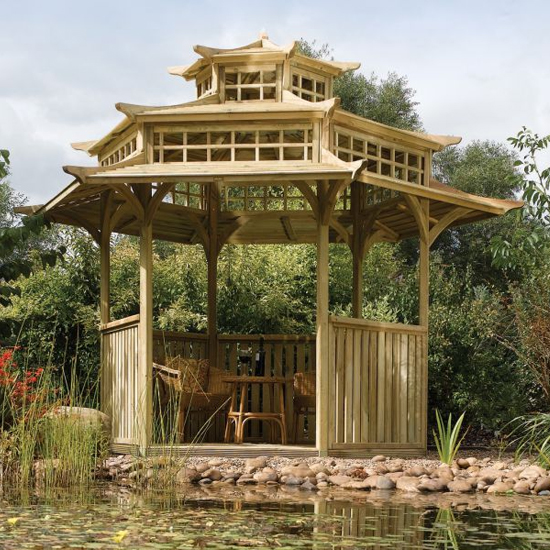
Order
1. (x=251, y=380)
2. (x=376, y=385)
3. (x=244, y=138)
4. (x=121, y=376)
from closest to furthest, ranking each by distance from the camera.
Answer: (x=376, y=385) → (x=121, y=376) → (x=251, y=380) → (x=244, y=138)

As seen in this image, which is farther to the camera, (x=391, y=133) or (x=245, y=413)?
(x=391, y=133)

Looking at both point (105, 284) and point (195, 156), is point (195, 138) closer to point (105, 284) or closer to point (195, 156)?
point (195, 156)

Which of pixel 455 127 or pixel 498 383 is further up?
pixel 455 127

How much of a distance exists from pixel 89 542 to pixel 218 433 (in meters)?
6.90

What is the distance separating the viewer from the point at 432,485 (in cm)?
855

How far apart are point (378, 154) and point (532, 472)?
371 cm

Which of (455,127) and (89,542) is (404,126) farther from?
(89,542)

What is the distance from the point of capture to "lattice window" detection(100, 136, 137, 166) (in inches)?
420

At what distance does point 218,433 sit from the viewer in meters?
12.2

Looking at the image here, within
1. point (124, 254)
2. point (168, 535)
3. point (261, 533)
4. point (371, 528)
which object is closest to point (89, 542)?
point (168, 535)

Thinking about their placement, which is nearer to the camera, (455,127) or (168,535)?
(168,535)

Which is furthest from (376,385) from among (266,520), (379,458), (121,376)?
(266,520)

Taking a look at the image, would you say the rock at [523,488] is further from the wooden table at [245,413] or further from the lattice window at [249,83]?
the lattice window at [249,83]

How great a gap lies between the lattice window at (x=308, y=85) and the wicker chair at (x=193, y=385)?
3251 mm
